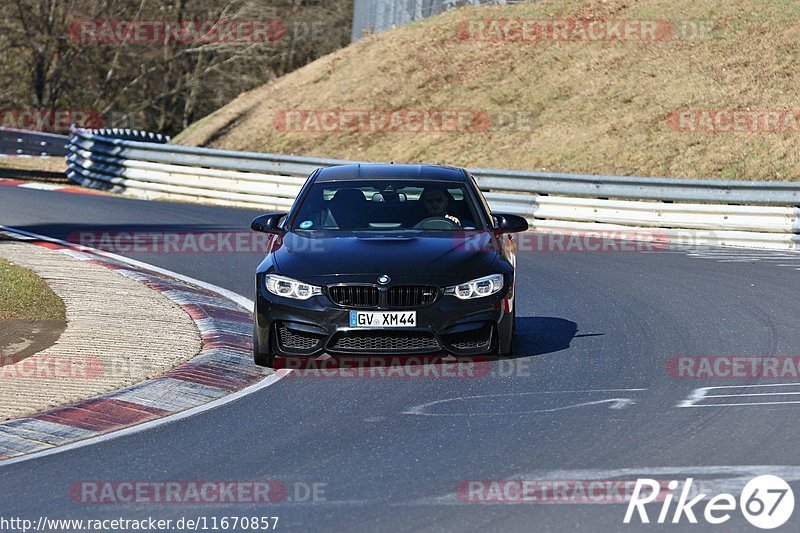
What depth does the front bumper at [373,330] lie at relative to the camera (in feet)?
31.6

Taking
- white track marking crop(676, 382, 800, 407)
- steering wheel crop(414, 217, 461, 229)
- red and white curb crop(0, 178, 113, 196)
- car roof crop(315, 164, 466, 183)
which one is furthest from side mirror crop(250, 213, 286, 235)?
red and white curb crop(0, 178, 113, 196)

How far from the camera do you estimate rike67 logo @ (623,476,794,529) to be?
231 inches

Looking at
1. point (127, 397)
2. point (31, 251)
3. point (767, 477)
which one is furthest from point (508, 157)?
point (767, 477)

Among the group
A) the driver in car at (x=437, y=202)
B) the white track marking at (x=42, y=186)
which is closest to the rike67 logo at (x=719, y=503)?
the driver in car at (x=437, y=202)

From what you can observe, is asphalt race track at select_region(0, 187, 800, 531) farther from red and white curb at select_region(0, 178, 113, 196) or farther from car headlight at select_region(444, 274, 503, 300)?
red and white curb at select_region(0, 178, 113, 196)

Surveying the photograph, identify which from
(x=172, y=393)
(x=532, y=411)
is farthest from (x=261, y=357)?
(x=532, y=411)

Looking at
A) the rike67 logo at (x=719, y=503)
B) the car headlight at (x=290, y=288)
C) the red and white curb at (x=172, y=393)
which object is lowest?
the red and white curb at (x=172, y=393)

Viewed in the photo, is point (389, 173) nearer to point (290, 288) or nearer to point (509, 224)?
point (509, 224)

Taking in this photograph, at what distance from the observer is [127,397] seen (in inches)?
349

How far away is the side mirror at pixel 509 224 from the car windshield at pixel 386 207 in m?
0.16

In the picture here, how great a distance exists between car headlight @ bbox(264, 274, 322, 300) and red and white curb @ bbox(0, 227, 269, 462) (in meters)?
0.61

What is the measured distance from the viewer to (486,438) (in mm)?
7594

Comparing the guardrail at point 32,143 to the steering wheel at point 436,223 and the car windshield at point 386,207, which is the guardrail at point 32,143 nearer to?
the car windshield at point 386,207

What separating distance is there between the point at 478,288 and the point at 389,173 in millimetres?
1906
